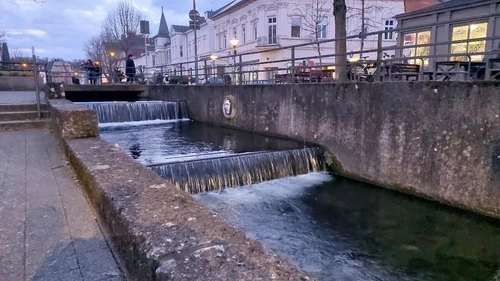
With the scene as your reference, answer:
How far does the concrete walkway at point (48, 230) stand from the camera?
2102mm

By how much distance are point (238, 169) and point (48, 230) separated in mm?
4992

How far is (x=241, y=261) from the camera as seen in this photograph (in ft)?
5.15

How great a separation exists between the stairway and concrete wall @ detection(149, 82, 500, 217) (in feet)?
19.9

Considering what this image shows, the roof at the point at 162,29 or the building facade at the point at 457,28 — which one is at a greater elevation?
the roof at the point at 162,29

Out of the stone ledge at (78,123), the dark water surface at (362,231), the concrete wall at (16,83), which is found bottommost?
the dark water surface at (362,231)

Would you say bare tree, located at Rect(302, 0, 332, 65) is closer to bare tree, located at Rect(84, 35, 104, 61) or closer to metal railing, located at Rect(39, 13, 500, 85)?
metal railing, located at Rect(39, 13, 500, 85)

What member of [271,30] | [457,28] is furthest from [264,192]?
[271,30]

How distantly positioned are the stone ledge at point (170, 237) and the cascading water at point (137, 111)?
12.1 metres

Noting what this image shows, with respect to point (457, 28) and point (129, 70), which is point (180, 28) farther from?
point (457, 28)

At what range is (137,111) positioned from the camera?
48.5 feet

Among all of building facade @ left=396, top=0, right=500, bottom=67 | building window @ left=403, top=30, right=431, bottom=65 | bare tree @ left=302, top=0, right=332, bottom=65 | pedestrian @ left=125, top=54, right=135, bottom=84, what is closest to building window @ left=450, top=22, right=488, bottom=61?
building facade @ left=396, top=0, right=500, bottom=67

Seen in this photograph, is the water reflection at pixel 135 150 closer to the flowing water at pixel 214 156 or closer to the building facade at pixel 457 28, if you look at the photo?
the flowing water at pixel 214 156

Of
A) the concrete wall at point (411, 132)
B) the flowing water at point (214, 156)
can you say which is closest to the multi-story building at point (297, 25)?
the flowing water at point (214, 156)

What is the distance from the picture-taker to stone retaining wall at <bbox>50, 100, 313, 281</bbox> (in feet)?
4.95
